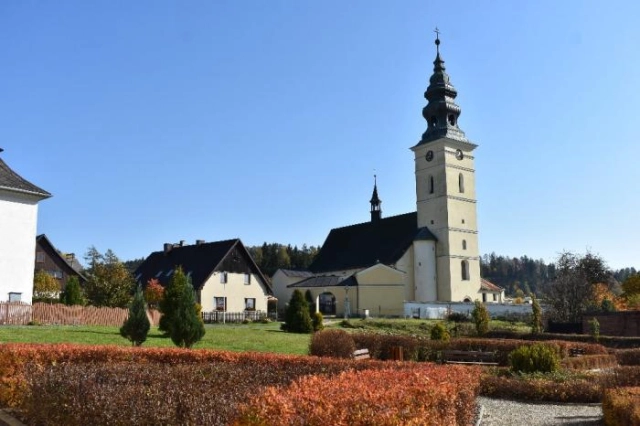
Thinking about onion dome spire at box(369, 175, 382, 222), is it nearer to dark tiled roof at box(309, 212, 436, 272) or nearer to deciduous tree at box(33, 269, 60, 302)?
dark tiled roof at box(309, 212, 436, 272)

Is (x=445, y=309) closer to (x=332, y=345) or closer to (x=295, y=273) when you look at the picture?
(x=295, y=273)

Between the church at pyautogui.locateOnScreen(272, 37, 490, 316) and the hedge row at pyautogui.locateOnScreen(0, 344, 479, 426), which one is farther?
the church at pyautogui.locateOnScreen(272, 37, 490, 316)

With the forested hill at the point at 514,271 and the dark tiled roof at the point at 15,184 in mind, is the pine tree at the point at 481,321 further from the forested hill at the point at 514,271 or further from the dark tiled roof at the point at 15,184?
the forested hill at the point at 514,271

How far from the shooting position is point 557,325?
3488cm

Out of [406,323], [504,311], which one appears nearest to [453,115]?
[504,311]

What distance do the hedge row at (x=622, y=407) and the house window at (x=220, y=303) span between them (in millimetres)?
39877

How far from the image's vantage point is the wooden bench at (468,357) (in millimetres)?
18891

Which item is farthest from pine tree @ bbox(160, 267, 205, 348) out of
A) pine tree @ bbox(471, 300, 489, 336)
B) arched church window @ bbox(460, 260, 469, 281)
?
arched church window @ bbox(460, 260, 469, 281)

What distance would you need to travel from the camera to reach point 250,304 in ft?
164

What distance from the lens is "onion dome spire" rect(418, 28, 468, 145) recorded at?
56.6 meters

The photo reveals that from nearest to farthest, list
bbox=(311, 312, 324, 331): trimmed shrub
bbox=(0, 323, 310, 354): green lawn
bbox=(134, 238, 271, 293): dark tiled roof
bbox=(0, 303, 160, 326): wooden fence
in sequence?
bbox=(0, 323, 310, 354): green lawn
bbox=(0, 303, 160, 326): wooden fence
bbox=(311, 312, 324, 331): trimmed shrub
bbox=(134, 238, 271, 293): dark tiled roof

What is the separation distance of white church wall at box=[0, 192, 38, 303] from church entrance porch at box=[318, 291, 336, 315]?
88.2 feet

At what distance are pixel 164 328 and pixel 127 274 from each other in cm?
1476

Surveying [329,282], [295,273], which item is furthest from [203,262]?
[295,273]
